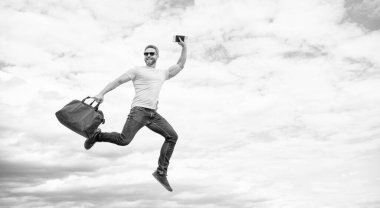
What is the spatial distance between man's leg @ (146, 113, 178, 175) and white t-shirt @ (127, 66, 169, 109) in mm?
328

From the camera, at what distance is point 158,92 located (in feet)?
30.6

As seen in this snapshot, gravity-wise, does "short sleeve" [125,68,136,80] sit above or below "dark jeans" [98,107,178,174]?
above

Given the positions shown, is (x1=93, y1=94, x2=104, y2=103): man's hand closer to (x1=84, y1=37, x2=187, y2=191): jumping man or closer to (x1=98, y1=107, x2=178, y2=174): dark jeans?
→ (x1=84, y1=37, x2=187, y2=191): jumping man

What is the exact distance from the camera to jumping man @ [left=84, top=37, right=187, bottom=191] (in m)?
8.98

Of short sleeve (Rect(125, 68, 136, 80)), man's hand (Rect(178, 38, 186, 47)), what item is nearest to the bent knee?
short sleeve (Rect(125, 68, 136, 80))

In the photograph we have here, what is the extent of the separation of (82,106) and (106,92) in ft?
1.88

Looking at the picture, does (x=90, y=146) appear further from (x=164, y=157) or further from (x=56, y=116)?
(x=164, y=157)

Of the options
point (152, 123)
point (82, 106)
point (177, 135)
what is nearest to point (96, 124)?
point (82, 106)

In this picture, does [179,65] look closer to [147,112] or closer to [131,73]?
[131,73]

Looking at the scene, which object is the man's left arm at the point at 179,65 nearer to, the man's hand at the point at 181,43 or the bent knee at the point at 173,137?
the man's hand at the point at 181,43

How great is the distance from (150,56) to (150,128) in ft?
5.16

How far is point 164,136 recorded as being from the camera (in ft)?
31.0

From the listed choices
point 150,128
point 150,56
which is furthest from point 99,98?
point 150,56

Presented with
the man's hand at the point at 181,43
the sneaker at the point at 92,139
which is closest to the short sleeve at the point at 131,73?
the man's hand at the point at 181,43
